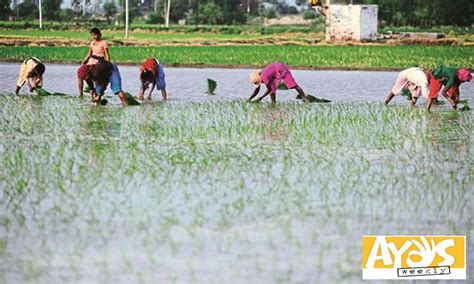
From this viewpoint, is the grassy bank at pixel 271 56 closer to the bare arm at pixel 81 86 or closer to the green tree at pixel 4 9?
the green tree at pixel 4 9

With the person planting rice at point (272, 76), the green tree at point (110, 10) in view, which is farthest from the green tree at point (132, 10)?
the person planting rice at point (272, 76)

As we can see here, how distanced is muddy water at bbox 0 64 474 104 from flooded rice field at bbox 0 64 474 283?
3.92 metres

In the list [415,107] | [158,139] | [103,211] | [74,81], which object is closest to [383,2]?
[74,81]

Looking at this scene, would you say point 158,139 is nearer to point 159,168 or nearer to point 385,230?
point 159,168

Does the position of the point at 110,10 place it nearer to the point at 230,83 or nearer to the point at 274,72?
the point at 230,83

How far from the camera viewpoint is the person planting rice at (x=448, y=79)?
16614mm

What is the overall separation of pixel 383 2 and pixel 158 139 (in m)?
53.6

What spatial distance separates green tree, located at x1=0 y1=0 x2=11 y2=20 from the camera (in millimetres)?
39031

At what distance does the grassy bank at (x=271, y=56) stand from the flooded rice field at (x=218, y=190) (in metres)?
16.2

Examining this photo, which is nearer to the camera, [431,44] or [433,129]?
[433,129]

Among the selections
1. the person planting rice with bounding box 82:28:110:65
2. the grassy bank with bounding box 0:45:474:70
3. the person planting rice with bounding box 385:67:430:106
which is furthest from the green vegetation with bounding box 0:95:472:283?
the grassy bank with bounding box 0:45:474:70

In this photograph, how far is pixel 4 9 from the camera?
39.7 metres

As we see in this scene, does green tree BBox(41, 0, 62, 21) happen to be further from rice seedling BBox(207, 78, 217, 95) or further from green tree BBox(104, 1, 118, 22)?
rice seedling BBox(207, 78, 217, 95)

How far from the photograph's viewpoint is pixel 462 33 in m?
50.1
